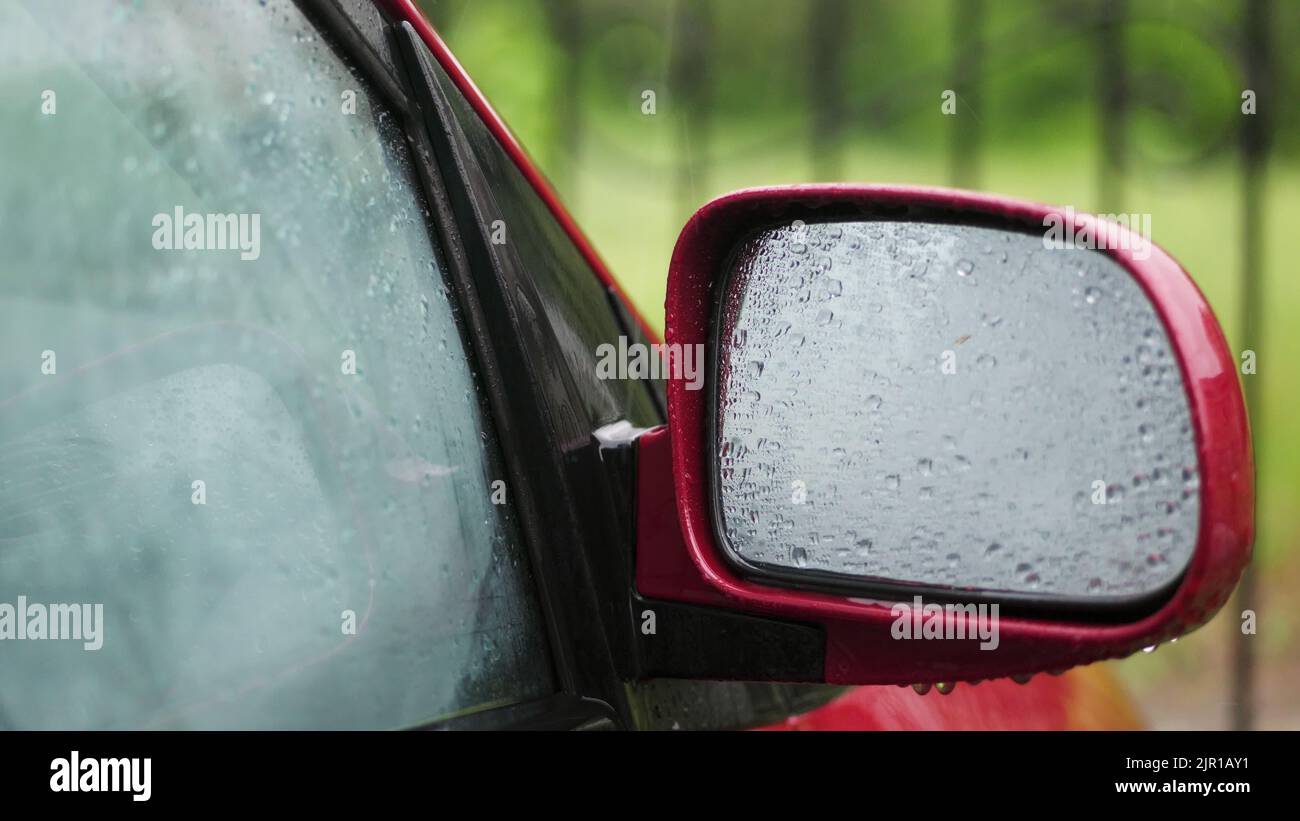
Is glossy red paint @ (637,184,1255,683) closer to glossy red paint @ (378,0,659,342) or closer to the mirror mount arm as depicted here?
the mirror mount arm

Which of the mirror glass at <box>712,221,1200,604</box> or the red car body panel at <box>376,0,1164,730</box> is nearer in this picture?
the mirror glass at <box>712,221,1200,604</box>

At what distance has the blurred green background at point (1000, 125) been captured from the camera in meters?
4.30

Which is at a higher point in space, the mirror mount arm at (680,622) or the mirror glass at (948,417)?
the mirror glass at (948,417)

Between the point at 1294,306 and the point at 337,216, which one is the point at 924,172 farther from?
the point at 337,216

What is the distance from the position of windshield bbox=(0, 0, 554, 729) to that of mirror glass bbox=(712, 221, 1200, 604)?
262 millimetres

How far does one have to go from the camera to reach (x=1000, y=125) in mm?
4453

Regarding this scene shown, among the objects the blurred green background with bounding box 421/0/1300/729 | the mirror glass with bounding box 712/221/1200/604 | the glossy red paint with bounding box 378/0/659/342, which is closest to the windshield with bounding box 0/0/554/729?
the glossy red paint with bounding box 378/0/659/342

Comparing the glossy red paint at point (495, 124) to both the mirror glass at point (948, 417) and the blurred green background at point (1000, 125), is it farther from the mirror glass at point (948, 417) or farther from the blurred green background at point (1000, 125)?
the blurred green background at point (1000, 125)

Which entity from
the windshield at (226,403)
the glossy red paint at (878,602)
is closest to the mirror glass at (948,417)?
the glossy red paint at (878,602)

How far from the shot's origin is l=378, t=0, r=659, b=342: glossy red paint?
1069 mm

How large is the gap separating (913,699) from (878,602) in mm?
649

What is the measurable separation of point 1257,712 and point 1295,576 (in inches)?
20.3

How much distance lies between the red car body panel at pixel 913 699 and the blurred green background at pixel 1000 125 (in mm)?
2704
